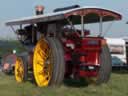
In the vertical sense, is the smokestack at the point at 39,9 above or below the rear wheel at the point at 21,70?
above

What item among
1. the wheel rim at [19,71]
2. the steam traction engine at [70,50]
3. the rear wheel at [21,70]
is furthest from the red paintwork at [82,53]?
the wheel rim at [19,71]

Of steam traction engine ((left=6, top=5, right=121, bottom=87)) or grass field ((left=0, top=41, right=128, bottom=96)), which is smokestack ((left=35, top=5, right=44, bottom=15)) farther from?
grass field ((left=0, top=41, right=128, bottom=96))

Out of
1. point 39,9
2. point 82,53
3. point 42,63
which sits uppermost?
point 39,9

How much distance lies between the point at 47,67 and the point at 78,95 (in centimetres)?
177

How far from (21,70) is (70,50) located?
2493mm

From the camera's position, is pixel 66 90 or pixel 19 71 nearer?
pixel 66 90

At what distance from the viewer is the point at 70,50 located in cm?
1198

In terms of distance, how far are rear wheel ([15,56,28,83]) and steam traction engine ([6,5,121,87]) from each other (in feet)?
0.37

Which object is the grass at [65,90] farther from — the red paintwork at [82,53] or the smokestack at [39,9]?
the smokestack at [39,9]

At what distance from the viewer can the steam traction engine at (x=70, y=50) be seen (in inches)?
452

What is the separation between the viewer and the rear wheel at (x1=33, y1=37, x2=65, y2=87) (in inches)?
451

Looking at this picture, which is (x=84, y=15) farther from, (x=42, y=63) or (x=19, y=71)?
(x=19, y=71)

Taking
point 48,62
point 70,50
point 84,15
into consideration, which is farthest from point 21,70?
point 84,15

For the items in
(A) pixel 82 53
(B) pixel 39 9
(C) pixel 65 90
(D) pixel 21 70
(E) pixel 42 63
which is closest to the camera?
(C) pixel 65 90
